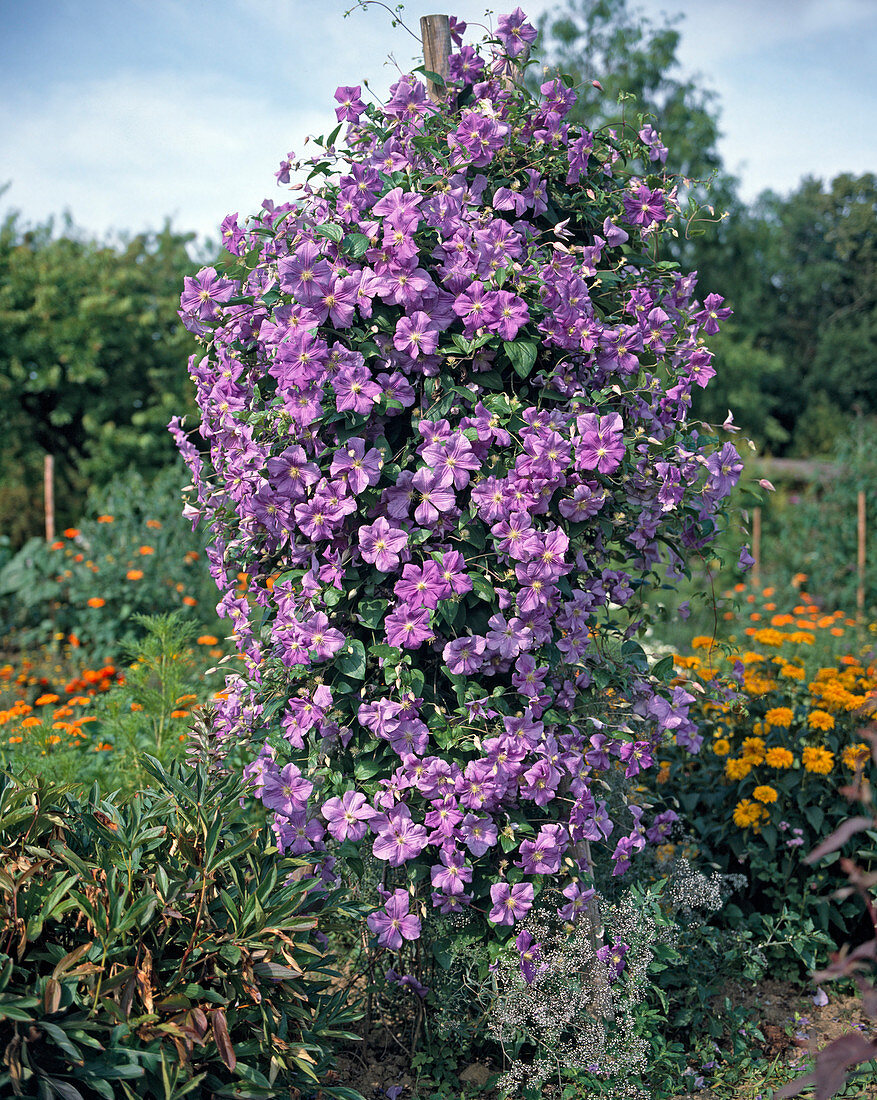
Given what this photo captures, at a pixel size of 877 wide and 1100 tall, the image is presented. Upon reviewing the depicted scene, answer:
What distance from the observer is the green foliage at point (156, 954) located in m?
1.57

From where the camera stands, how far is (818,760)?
9.32ft

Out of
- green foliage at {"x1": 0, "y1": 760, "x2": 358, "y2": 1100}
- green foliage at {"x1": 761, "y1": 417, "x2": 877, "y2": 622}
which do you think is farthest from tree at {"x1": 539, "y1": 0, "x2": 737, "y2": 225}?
green foliage at {"x1": 0, "y1": 760, "x2": 358, "y2": 1100}

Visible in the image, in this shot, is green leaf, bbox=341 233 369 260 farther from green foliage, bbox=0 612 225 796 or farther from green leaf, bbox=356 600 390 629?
green foliage, bbox=0 612 225 796

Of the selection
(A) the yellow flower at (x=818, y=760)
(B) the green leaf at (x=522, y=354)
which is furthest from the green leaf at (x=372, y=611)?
(A) the yellow flower at (x=818, y=760)

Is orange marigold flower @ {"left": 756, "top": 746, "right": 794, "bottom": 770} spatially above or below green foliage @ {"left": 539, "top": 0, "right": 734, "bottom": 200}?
below

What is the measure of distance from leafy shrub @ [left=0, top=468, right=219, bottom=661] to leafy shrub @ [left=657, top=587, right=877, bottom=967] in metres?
3.44

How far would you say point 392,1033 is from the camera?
2.45 metres

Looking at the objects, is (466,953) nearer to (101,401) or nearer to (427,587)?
(427,587)

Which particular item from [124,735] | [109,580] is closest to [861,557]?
[109,580]

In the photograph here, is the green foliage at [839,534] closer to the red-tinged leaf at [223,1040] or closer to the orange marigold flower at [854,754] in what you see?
the orange marigold flower at [854,754]

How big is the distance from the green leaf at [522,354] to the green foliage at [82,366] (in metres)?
8.56

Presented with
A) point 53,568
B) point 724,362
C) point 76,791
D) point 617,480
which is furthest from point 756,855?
point 724,362

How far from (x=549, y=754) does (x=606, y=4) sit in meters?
22.5

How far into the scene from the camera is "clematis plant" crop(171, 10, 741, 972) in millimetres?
1976
